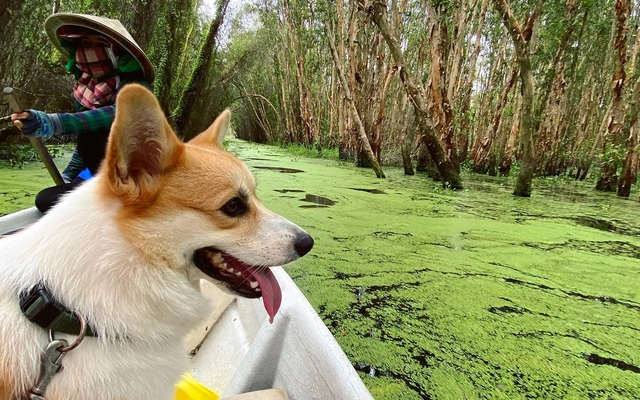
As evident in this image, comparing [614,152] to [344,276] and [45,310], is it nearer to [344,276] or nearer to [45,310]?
[344,276]

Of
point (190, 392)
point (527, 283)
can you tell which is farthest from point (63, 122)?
point (527, 283)

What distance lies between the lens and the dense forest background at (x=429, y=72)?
23.7 ft

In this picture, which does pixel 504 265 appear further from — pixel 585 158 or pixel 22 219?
pixel 585 158

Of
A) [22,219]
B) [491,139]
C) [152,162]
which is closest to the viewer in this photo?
[152,162]

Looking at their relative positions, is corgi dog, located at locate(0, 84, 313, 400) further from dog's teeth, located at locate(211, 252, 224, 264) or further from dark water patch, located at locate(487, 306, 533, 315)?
dark water patch, located at locate(487, 306, 533, 315)

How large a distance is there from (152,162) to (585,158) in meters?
17.0

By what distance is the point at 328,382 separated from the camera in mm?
1308

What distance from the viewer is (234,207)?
1.30m

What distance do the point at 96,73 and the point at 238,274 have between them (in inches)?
74.5

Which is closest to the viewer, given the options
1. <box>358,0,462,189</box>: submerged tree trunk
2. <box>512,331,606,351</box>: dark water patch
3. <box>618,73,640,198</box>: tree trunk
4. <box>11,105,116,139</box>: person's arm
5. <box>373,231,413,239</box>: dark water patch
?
<box>11,105,116,139</box>: person's arm

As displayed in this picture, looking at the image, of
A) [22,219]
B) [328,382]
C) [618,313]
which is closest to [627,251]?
[618,313]

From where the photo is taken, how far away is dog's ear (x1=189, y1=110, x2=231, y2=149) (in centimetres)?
166

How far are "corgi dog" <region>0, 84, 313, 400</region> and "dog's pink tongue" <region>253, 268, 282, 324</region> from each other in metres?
0.06

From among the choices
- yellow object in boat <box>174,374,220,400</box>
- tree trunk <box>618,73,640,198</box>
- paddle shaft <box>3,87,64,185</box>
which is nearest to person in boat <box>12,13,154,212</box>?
paddle shaft <box>3,87,64,185</box>
